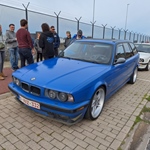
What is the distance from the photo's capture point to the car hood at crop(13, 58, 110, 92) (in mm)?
2543

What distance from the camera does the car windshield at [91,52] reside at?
3.62 meters

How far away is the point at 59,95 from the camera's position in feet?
8.09

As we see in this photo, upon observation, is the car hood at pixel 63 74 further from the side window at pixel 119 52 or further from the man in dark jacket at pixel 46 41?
the man in dark jacket at pixel 46 41

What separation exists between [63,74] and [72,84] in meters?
0.41

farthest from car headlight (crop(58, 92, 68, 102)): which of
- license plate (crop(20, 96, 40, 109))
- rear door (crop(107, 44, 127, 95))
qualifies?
rear door (crop(107, 44, 127, 95))

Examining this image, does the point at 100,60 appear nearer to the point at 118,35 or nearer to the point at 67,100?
the point at 67,100

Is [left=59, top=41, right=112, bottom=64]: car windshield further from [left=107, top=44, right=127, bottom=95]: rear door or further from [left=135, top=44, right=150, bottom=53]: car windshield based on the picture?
[left=135, top=44, right=150, bottom=53]: car windshield

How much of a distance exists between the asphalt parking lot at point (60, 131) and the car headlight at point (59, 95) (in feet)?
2.17

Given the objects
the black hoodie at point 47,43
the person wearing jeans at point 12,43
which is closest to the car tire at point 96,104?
the black hoodie at point 47,43

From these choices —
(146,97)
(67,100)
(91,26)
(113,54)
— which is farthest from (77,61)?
(91,26)

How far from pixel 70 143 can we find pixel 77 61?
1.81m

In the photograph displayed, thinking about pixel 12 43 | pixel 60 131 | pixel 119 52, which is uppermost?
pixel 12 43

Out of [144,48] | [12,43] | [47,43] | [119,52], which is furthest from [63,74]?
[144,48]

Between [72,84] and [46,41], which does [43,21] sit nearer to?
[46,41]
